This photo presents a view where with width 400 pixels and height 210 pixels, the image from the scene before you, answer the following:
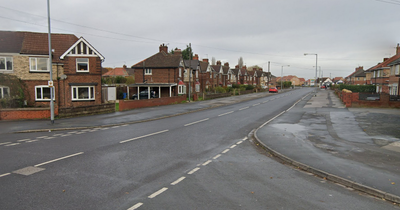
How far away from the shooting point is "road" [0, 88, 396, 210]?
5895 mm

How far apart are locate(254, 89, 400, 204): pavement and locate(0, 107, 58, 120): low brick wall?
15.7 m

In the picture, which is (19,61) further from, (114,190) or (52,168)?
(114,190)

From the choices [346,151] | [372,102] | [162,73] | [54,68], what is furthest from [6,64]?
[372,102]

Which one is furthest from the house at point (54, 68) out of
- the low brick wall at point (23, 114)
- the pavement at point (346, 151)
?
the pavement at point (346, 151)

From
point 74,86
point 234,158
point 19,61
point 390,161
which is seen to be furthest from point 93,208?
point 19,61

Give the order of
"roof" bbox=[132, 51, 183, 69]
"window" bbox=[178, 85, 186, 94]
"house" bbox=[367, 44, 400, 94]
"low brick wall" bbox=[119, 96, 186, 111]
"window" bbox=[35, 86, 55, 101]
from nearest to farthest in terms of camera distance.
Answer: "low brick wall" bbox=[119, 96, 186, 111], "window" bbox=[35, 86, 55, 101], "roof" bbox=[132, 51, 183, 69], "window" bbox=[178, 85, 186, 94], "house" bbox=[367, 44, 400, 94]

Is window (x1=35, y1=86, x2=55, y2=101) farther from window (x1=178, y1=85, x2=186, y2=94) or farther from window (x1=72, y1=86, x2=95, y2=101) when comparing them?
window (x1=178, y1=85, x2=186, y2=94)

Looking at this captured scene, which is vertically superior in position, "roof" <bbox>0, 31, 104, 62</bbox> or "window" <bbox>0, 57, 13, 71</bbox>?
"roof" <bbox>0, 31, 104, 62</bbox>

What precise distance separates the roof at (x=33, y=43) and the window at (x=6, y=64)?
77 cm

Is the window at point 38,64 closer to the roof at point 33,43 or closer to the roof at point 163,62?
the roof at point 33,43

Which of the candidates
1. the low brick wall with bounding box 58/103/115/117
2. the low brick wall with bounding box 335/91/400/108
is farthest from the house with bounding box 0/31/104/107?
the low brick wall with bounding box 335/91/400/108

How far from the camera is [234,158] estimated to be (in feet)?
31.7

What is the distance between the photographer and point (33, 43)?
2767cm

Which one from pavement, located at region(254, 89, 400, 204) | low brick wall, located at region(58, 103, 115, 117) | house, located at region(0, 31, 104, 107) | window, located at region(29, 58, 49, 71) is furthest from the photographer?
window, located at region(29, 58, 49, 71)
